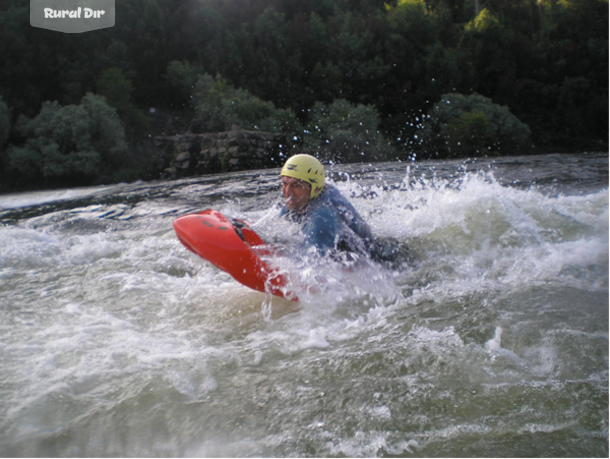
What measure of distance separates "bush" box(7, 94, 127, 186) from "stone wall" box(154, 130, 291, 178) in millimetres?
2341

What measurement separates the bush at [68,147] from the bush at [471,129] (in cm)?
1293

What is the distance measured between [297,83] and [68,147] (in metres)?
12.0

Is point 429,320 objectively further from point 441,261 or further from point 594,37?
point 594,37

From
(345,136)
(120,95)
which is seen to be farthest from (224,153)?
(120,95)

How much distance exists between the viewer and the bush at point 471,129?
62.8 feet

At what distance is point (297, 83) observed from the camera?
23781 millimetres

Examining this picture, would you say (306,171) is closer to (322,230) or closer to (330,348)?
(322,230)

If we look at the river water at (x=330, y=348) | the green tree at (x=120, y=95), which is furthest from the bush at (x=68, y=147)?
the river water at (x=330, y=348)

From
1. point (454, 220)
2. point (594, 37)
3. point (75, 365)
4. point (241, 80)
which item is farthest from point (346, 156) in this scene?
point (594, 37)

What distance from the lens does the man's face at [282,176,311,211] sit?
378 cm

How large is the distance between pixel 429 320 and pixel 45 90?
71.9 ft

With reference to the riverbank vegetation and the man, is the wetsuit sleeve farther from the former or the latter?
the riverbank vegetation

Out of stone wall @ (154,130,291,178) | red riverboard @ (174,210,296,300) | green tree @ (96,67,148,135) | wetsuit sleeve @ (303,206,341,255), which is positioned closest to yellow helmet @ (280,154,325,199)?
wetsuit sleeve @ (303,206,341,255)

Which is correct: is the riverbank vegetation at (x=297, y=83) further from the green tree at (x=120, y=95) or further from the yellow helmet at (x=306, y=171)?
the yellow helmet at (x=306, y=171)
